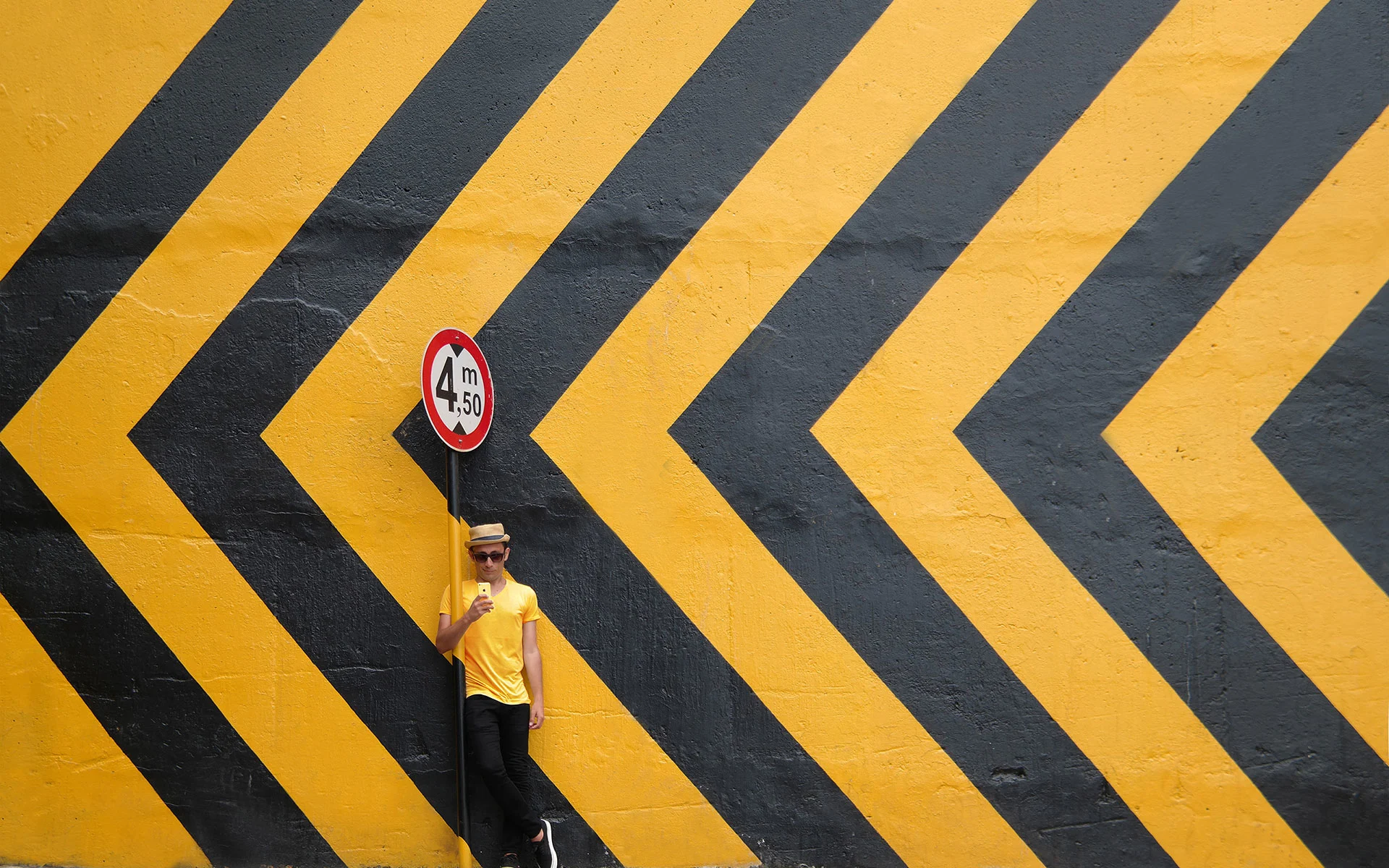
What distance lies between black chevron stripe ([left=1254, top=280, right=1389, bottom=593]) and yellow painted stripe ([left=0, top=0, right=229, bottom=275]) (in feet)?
21.1

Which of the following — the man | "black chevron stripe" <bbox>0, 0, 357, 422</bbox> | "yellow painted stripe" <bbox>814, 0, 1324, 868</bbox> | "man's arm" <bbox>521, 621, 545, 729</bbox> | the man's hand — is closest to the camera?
the man's hand

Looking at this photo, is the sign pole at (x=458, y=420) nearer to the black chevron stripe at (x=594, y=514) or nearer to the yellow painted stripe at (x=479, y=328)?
the black chevron stripe at (x=594, y=514)

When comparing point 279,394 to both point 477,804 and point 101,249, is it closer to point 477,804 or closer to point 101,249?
point 101,249

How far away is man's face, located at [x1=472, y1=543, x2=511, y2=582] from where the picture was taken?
15.0ft

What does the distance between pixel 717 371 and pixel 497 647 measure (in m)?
1.87

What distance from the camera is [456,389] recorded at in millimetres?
4527

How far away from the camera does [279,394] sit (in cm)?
492

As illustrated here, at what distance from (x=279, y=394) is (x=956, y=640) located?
13.0ft

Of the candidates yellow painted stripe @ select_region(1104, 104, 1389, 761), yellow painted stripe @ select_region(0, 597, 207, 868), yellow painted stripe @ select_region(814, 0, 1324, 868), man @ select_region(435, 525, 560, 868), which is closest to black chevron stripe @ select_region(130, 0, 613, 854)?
man @ select_region(435, 525, 560, 868)

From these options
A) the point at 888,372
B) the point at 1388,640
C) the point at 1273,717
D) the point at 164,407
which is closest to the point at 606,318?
the point at 888,372

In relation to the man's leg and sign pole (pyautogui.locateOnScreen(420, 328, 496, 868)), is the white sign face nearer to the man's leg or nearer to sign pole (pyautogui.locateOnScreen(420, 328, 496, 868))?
sign pole (pyautogui.locateOnScreen(420, 328, 496, 868))

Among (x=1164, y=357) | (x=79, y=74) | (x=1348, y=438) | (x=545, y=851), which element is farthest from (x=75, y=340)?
(x=1348, y=438)

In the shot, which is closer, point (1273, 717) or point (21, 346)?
point (1273, 717)

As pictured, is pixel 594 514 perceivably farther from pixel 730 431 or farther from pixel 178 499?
pixel 178 499
